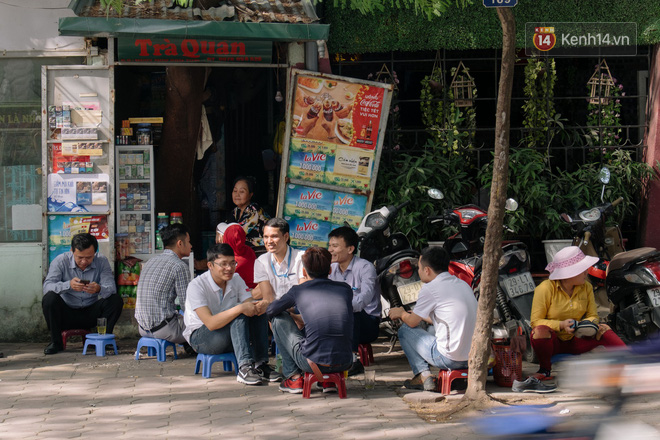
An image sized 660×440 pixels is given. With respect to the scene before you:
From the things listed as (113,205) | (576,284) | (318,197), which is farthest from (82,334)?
(576,284)

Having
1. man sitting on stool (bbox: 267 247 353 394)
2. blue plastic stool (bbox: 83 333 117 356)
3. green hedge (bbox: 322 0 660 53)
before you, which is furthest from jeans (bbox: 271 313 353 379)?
green hedge (bbox: 322 0 660 53)

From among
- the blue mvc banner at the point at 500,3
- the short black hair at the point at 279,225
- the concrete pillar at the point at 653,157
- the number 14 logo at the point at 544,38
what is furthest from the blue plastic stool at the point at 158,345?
the concrete pillar at the point at 653,157

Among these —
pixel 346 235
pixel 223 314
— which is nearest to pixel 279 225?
pixel 346 235

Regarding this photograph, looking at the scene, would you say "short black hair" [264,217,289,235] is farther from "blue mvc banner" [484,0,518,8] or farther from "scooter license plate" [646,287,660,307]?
"scooter license plate" [646,287,660,307]

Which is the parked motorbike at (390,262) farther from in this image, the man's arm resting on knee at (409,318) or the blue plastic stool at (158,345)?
the blue plastic stool at (158,345)

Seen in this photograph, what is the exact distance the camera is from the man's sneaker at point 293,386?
659 centimetres

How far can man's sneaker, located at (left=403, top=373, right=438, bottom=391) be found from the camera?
21.6 feet

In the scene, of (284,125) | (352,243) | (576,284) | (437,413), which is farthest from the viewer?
(284,125)

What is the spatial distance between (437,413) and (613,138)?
5.27 m

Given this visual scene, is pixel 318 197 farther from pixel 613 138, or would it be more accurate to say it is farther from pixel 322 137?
pixel 613 138

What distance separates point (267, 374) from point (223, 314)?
640 millimetres

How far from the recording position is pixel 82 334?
851 centimetres

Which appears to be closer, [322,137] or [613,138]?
[322,137]

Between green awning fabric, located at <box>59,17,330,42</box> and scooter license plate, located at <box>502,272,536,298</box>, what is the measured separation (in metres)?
3.14
